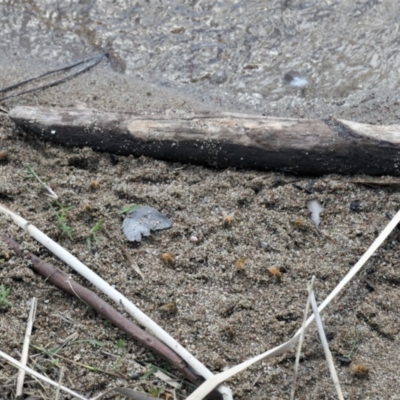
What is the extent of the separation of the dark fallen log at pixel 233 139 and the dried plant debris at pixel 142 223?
44cm

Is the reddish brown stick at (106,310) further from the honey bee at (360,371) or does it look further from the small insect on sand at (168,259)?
the honey bee at (360,371)

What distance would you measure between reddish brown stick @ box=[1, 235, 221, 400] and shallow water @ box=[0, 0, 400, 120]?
204 centimetres

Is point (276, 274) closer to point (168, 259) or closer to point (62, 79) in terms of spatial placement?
point (168, 259)

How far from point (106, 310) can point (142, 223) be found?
585 millimetres

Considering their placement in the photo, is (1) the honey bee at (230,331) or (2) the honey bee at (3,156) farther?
(2) the honey bee at (3,156)

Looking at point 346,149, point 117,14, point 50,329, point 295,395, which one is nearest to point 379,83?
point 346,149

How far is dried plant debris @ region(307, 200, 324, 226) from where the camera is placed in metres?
3.25

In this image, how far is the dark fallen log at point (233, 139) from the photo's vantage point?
337cm

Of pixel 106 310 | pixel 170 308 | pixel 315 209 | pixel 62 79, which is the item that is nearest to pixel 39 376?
pixel 106 310

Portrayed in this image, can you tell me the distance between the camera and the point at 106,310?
2713mm

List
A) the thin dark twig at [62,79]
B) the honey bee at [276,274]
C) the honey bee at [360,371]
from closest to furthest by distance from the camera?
the honey bee at [360,371] → the honey bee at [276,274] → the thin dark twig at [62,79]

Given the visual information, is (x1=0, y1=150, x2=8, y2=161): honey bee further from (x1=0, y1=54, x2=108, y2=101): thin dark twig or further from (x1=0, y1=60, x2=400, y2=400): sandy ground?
(x1=0, y1=54, x2=108, y2=101): thin dark twig

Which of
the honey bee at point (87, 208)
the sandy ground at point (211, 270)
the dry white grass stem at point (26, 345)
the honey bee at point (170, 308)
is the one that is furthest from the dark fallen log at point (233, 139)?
the dry white grass stem at point (26, 345)

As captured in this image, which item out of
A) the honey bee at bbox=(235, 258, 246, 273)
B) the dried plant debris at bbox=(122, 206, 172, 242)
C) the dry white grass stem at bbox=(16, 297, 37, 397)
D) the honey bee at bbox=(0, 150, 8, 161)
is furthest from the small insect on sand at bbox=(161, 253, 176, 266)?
the honey bee at bbox=(0, 150, 8, 161)
